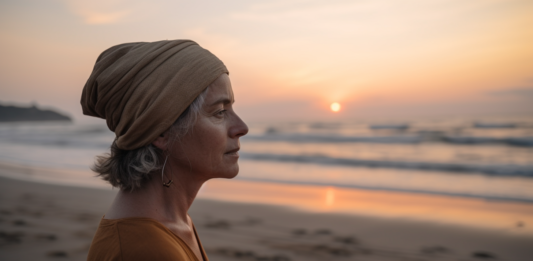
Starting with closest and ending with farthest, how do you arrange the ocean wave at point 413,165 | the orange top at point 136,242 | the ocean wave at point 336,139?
the orange top at point 136,242
the ocean wave at point 413,165
the ocean wave at point 336,139

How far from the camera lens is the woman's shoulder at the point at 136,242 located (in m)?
1.14

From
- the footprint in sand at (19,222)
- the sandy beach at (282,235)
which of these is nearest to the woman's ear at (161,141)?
the sandy beach at (282,235)

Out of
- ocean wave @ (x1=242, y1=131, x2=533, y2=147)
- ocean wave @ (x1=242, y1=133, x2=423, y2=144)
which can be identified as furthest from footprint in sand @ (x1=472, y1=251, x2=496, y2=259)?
ocean wave @ (x1=242, y1=133, x2=423, y2=144)

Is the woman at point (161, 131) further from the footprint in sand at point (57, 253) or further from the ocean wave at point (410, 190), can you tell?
the ocean wave at point (410, 190)

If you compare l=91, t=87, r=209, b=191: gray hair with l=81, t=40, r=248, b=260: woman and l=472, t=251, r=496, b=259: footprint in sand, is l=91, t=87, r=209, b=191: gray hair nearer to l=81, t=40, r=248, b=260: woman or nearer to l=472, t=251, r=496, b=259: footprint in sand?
l=81, t=40, r=248, b=260: woman

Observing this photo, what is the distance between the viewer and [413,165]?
43.3 ft

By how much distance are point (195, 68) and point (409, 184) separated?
9.44 metres

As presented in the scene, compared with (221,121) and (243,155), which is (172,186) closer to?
(221,121)

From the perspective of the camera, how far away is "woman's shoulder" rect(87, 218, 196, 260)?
114 cm

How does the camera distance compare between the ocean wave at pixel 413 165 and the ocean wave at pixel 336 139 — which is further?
the ocean wave at pixel 336 139

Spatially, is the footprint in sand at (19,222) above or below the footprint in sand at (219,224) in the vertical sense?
below

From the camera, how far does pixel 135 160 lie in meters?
1.41

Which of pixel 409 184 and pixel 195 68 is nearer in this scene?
pixel 195 68

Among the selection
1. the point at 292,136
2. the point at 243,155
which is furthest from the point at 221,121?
the point at 292,136
